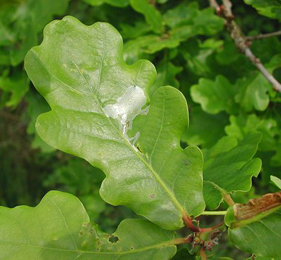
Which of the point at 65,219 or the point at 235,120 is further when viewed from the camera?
the point at 235,120

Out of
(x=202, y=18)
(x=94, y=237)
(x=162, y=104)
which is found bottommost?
(x=94, y=237)

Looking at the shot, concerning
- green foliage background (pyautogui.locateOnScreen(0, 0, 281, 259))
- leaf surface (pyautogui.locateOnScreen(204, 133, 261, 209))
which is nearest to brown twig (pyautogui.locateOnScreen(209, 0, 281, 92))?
green foliage background (pyautogui.locateOnScreen(0, 0, 281, 259))

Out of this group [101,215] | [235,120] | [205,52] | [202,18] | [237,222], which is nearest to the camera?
[237,222]

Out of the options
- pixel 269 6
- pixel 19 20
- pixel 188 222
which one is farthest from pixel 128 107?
pixel 19 20

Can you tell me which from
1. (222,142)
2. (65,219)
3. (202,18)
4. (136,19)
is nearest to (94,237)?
(65,219)

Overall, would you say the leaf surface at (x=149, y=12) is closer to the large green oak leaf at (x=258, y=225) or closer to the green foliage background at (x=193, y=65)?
the green foliage background at (x=193, y=65)

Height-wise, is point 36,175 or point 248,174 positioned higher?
point 248,174

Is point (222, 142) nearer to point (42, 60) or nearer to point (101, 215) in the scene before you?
point (42, 60)

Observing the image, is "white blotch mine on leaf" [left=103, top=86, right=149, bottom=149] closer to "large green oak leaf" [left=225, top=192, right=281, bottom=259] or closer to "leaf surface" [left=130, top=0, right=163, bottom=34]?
"large green oak leaf" [left=225, top=192, right=281, bottom=259]
